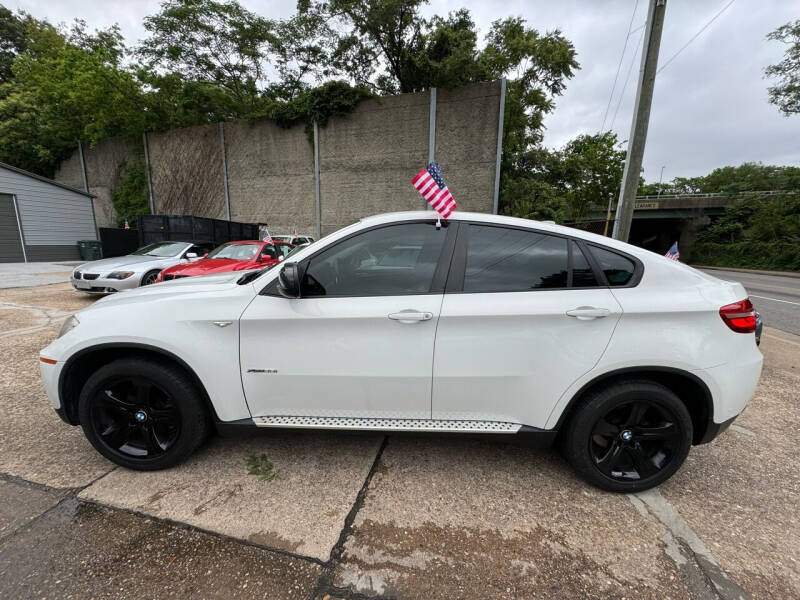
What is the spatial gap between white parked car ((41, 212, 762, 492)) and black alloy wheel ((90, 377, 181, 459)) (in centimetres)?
1

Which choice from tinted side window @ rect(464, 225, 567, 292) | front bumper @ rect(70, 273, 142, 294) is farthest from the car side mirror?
front bumper @ rect(70, 273, 142, 294)

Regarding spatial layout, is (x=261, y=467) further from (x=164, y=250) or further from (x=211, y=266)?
(x=164, y=250)

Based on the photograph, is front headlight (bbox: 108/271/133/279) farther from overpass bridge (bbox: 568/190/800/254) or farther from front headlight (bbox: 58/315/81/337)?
overpass bridge (bbox: 568/190/800/254)

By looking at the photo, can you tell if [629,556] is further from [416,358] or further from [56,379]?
[56,379]

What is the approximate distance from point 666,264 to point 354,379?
2.02 m

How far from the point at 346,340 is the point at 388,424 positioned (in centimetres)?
60

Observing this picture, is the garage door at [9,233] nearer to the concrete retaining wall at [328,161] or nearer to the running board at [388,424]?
the concrete retaining wall at [328,161]

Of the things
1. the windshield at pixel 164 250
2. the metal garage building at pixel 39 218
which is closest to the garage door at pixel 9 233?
the metal garage building at pixel 39 218

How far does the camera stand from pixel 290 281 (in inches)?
75.7

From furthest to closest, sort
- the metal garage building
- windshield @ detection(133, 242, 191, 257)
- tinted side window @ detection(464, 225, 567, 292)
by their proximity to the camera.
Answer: the metal garage building < windshield @ detection(133, 242, 191, 257) < tinted side window @ detection(464, 225, 567, 292)

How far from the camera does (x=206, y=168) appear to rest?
19.9 meters

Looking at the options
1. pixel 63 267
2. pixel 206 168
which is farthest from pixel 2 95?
pixel 63 267

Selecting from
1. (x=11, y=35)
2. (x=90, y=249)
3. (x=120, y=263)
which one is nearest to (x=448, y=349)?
(x=120, y=263)

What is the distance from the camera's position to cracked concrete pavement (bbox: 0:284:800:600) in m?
1.55
